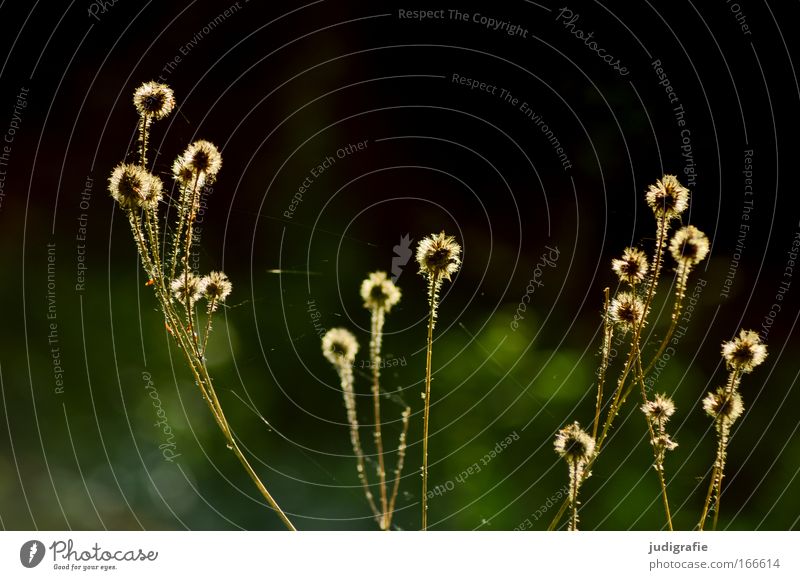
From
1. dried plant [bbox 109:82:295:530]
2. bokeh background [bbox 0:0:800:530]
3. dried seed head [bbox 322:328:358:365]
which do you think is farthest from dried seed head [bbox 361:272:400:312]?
bokeh background [bbox 0:0:800:530]

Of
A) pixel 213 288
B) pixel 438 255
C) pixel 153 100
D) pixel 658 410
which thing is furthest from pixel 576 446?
pixel 153 100

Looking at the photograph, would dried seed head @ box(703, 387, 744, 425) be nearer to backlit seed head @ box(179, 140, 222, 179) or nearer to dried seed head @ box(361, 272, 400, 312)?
dried seed head @ box(361, 272, 400, 312)

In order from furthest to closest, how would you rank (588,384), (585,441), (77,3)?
(588,384) < (77,3) < (585,441)

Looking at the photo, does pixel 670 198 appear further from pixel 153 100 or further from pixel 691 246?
pixel 153 100

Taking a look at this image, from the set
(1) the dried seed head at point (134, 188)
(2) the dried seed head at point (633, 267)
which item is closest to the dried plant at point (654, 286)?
(2) the dried seed head at point (633, 267)

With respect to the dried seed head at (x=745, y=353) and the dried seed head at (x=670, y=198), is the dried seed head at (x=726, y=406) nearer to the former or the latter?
the dried seed head at (x=745, y=353)
